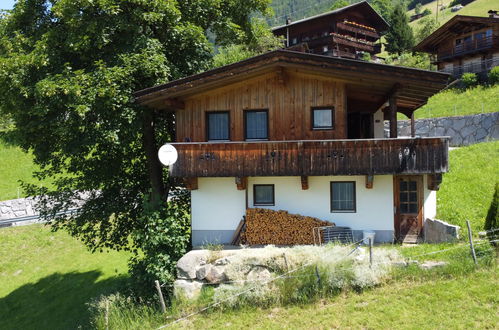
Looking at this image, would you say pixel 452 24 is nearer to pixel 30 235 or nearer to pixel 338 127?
pixel 338 127

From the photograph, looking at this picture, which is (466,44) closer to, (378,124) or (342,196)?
(378,124)

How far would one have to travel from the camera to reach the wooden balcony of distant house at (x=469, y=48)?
34.2 m

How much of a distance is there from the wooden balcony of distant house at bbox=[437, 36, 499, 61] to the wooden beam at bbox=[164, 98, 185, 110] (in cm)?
3151

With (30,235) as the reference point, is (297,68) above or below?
above

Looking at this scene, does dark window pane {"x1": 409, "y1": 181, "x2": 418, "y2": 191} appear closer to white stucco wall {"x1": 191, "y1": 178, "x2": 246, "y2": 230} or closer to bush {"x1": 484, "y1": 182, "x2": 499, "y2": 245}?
bush {"x1": 484, "y1": 182, "x2": 499, "y2": 245}

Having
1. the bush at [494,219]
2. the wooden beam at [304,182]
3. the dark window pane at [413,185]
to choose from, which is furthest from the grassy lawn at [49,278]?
the bush at [494,219]

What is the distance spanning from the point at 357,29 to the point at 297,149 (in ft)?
120

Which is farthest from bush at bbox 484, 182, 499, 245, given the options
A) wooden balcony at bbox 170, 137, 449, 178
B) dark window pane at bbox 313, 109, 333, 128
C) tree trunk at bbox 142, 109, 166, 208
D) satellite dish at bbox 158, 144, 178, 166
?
tree trunk at bbox 142, 109, 166, 208

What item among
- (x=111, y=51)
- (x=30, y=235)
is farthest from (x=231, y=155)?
(x=30, y=235)

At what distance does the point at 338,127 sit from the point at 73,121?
8.92 metres

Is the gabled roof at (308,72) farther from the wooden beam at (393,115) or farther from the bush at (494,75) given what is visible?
the bush at (494,75)

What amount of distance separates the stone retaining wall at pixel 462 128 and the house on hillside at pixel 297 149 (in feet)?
47.5

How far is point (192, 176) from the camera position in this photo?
1320 cm

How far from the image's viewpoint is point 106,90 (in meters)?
12.8
